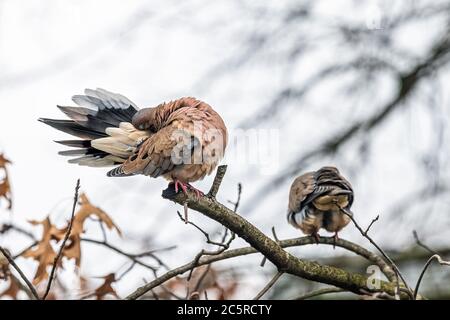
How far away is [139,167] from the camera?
2.18m

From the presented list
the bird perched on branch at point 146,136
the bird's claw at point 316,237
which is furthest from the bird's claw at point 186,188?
the bird's claw at point 316,237

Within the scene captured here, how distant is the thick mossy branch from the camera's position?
2.03m

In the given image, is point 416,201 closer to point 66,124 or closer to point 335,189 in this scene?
point 335,189

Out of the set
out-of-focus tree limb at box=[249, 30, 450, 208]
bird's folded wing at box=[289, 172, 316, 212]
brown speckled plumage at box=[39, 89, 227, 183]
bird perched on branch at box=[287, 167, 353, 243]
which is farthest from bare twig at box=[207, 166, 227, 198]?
out-of-focus tree limb at box=[249, 30, 450, 208]

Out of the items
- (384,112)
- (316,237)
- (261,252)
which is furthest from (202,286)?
(384,112)

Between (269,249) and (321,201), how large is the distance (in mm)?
942

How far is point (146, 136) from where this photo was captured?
2.39 meters

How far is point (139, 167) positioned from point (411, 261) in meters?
2.42

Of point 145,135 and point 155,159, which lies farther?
point 145,135

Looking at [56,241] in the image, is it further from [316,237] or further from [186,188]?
[316,237]

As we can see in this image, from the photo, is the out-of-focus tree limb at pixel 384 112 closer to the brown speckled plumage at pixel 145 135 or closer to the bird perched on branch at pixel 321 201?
the bird perched on branch at pixel 321 201

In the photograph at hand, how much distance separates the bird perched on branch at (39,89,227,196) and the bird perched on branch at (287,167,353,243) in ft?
2.50

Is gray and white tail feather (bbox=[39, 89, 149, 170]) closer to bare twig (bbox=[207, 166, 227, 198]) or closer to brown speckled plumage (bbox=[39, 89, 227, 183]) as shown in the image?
brown speckled plumage (bbox=[39, 89, 227, 183])
